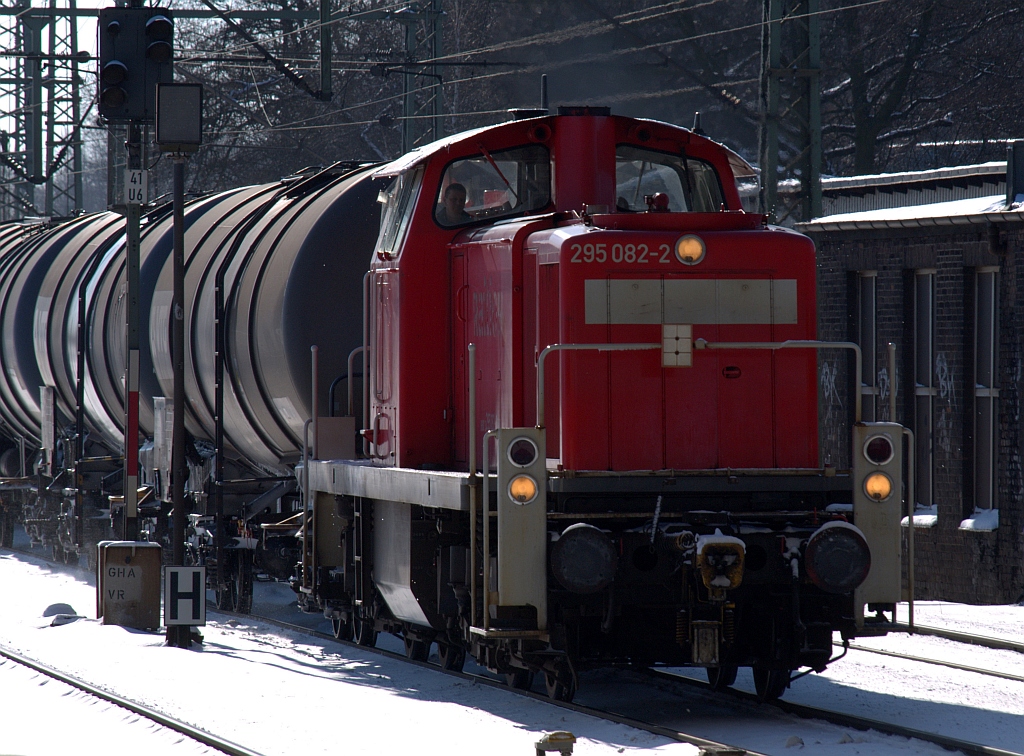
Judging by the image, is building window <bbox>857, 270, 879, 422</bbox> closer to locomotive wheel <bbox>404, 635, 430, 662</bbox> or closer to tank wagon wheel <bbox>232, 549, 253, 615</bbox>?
tank wagon wheel <bbox>232, 549, 253, 615</bbox>

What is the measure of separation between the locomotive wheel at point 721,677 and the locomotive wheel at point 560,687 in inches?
37.1

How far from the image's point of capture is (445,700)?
8531 mm

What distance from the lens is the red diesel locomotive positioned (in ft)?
24.7

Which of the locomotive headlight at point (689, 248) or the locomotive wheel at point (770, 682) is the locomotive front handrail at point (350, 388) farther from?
the locomotive wheel at point (770, 682)

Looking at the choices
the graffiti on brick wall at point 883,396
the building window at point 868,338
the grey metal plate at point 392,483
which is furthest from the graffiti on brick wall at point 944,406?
the grey metal plate at point 392,483

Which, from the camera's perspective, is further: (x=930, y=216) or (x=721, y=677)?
(x=930, y=216)

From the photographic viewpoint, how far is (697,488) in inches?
302

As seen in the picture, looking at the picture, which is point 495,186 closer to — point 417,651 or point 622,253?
point 622,253

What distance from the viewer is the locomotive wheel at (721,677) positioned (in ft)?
28.3

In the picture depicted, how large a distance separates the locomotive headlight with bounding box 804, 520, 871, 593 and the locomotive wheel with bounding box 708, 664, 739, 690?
1397 mm

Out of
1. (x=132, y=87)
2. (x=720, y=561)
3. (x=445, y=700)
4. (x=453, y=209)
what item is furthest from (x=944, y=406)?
(x=132, y=87)

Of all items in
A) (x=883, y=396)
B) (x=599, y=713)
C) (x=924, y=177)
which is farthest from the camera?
(x=924, y=177)

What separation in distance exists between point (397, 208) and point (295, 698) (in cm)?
311

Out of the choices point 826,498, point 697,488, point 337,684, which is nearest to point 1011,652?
point 826,498
